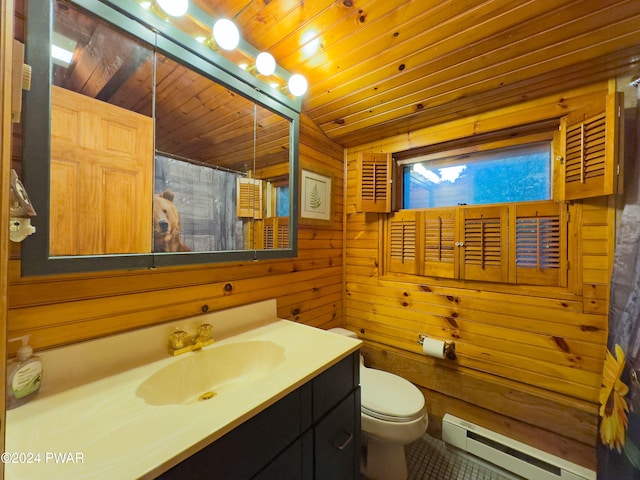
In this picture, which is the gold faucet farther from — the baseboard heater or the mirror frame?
the baseboard heater

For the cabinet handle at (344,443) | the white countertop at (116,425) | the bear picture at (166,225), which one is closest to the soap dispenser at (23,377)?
the white countertop at (116,425)

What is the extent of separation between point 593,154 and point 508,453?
5.24 feet

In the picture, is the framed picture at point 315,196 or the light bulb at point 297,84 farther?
the framed picture at point 315,196

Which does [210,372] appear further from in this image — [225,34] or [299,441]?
[225,34]

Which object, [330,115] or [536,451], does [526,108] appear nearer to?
[330,115]

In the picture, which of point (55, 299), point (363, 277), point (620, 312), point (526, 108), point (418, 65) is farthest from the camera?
point (363, 277)

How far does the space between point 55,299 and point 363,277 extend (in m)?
1.65

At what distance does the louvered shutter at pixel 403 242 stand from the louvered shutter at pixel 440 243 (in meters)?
0.07

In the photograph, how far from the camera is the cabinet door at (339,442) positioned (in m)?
0.80

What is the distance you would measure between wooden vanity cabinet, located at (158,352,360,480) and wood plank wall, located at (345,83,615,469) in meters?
0.87

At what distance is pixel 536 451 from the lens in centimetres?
128

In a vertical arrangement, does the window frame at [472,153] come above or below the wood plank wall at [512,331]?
above

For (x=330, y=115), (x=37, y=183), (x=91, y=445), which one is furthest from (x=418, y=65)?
(x=91, y=445)

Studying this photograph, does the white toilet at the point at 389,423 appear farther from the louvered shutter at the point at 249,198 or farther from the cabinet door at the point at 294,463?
the louvered shutter at the point at 249,198
